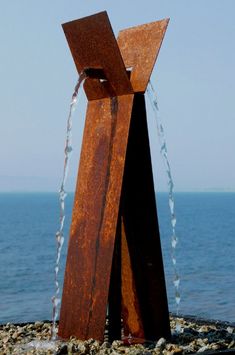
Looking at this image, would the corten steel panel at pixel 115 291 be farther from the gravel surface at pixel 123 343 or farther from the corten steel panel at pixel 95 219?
the gravel surface at pixel 123 343

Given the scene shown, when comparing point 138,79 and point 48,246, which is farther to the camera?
point 48,246

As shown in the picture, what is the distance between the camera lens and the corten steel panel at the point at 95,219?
280 inches

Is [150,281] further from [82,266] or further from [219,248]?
[219,248]

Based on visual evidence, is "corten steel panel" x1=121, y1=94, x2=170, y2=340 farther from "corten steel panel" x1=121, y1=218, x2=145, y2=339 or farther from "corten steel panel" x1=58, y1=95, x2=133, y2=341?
"corten steel panel" x1=58, y1=95, x2=133, y2=341

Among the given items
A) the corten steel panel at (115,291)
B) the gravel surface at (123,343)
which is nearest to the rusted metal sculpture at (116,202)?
the corten steel panel at (115,291)

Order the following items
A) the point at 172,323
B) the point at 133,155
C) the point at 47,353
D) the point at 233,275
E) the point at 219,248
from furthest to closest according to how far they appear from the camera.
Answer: the point at 219,248 < the point at 233,275 < the point at 172,323 < the point at 133,155 < the point at 47,353

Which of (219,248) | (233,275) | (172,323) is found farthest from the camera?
(219,248)

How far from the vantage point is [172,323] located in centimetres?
812

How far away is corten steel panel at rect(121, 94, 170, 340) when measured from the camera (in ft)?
24.0

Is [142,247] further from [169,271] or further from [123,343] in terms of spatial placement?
[169,271]

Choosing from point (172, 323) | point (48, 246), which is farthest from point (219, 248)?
point (172, 323)

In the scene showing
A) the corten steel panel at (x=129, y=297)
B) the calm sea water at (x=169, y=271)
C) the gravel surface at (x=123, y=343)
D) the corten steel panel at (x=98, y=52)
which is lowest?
the calm sea water at (x=169, y=271)

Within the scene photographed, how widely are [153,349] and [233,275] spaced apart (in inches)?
984

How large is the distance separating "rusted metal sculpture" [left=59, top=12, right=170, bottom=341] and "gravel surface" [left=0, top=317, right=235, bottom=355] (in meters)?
0.18
